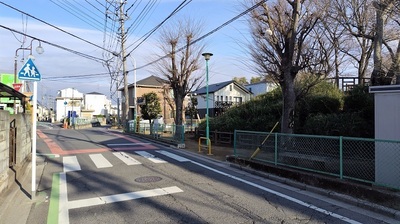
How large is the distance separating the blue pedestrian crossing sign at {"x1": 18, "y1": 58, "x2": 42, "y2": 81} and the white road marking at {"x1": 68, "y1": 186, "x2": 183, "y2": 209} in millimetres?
2956

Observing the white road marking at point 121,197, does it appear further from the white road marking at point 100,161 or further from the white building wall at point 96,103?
the white building wall at point 96,103

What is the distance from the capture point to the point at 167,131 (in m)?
20.2

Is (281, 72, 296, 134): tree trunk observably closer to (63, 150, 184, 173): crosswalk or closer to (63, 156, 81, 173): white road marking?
(63, 150, 184, 173): crosswalk

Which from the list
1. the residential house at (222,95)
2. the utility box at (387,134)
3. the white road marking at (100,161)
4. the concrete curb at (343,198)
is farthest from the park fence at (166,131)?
the residential house at (222,95)

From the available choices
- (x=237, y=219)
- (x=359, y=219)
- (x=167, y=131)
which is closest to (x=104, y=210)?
(x=237, y=219)

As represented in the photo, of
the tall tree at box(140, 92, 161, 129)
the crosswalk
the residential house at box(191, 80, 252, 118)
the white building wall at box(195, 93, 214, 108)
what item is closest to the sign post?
the crosswalk

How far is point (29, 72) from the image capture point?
693 centimetres

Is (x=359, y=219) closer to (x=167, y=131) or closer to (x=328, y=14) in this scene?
(x=328, y=14)

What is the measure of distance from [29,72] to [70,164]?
545 cm

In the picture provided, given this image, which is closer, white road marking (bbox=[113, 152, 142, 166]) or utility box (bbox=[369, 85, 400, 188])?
utility box (bbox=[369, 85, 400, 188])

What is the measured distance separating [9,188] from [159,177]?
147 inches

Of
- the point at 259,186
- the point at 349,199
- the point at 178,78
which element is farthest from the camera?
the point at 178,78

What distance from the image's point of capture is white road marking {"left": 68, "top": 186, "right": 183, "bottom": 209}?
6.38m

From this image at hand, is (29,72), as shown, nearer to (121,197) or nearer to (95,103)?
(121,197)
